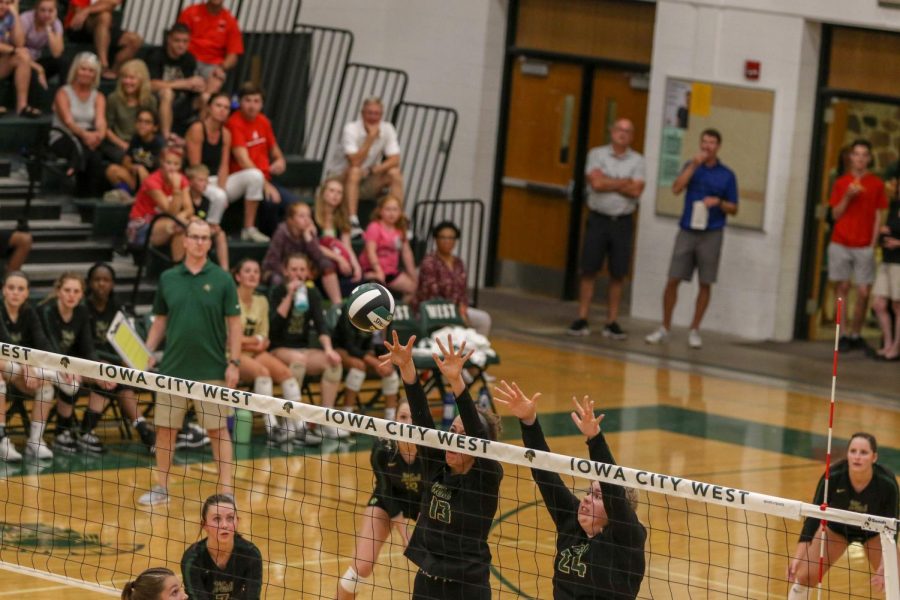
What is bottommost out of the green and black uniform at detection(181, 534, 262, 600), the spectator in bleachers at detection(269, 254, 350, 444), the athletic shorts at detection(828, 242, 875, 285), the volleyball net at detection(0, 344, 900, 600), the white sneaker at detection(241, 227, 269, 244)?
the volleyball net at detection(0, 344, 900, 600)

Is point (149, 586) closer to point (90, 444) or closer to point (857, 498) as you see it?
point (857, 498)

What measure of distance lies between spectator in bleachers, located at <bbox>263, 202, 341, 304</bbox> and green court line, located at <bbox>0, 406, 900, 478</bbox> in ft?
5.22

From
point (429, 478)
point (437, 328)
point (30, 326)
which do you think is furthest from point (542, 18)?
point (429, 478)

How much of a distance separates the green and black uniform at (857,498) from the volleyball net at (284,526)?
314 mm

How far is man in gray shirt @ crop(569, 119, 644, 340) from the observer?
1778cm

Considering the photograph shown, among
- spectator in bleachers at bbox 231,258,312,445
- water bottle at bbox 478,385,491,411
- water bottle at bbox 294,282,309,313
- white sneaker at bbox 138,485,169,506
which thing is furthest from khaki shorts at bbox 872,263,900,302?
white sneaker at bbox 138,485,169,506

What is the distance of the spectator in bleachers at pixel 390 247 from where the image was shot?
14898 mm

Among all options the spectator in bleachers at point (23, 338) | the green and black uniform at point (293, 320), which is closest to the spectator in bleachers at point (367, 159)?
the green and black uniform at point (293, 320)

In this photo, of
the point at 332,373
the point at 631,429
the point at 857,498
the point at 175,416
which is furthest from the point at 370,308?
the point at 631,429

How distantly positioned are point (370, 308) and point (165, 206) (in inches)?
247

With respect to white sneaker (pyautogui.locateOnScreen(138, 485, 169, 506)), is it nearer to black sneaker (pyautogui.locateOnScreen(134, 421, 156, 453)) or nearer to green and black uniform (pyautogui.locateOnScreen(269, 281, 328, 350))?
black sneaker (pyautogui.locateOnScreen(134, 421, 156, 453))

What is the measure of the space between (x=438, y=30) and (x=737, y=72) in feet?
13.7

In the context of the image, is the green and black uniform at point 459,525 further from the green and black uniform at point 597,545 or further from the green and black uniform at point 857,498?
the green and black uniform at point 857,498

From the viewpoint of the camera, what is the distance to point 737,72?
18.2 meters
